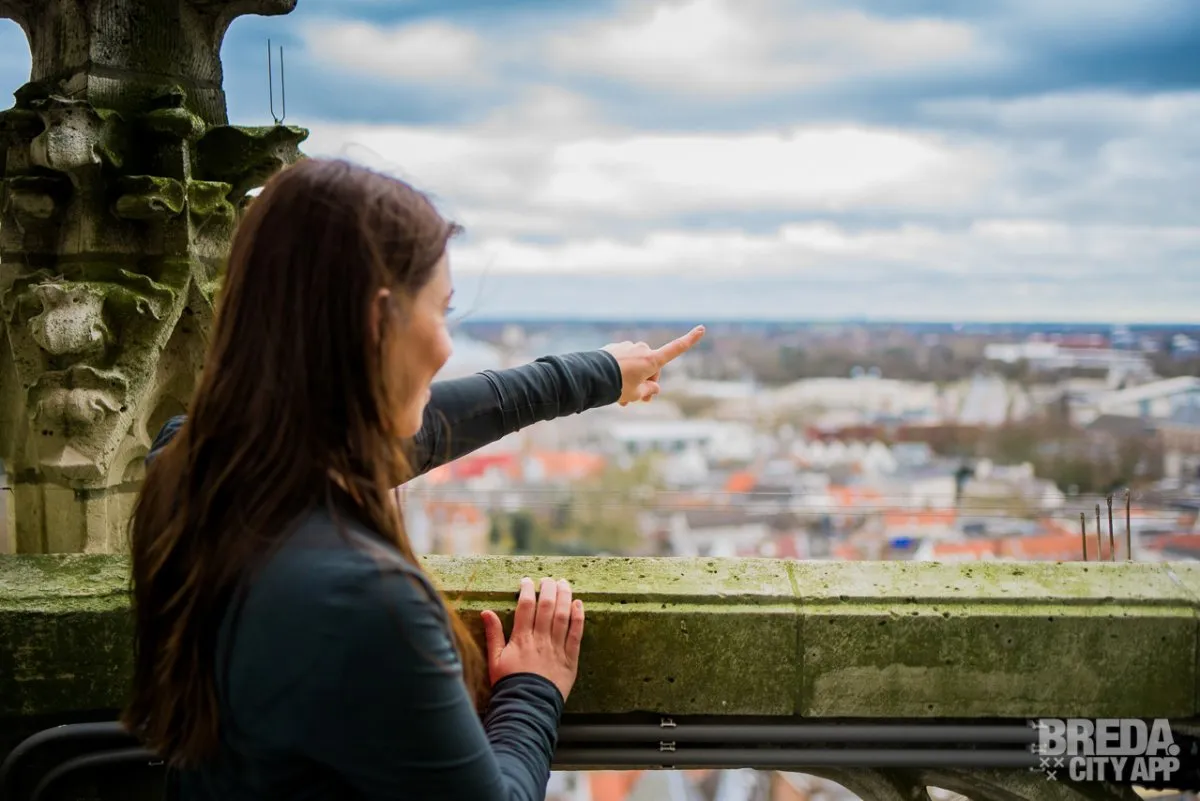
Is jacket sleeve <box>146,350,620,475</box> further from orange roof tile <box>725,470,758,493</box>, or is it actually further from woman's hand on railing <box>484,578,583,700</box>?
orange roof tile <box>725,470,758,493</box>

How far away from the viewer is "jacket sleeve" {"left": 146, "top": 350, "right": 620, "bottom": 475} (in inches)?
76.2

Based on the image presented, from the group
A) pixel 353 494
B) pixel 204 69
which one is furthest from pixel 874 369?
pixel 353 494

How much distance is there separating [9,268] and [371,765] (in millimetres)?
2592

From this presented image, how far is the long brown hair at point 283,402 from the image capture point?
4.09 ft

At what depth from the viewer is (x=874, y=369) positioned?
30.3m

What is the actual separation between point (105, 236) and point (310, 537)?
2.37 m

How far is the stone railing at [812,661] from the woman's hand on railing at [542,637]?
0.39 ft

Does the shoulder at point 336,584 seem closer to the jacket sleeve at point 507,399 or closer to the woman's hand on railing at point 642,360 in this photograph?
the jacket sleeve at point 507,399

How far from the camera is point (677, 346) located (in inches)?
83.5

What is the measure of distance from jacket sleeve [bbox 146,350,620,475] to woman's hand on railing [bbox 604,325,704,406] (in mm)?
22

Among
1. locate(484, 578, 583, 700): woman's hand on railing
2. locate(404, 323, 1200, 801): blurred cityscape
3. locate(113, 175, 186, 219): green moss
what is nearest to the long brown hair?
locate(484, 578, 583, 700): woman's hand on railing

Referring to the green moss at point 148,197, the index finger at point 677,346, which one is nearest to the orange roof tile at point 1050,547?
the index finger at point 677,346

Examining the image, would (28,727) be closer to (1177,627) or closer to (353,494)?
(353,494)

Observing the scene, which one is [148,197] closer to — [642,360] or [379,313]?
[642,360]
